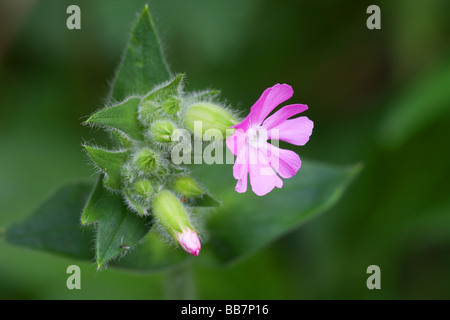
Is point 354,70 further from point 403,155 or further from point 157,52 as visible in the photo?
point 157,52

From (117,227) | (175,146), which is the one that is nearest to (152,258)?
(117,227)

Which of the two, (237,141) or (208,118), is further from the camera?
(208,118)

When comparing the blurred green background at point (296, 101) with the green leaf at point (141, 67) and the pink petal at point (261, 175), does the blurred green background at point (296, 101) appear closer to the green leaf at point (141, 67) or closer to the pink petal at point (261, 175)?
the green leaf at point (141, 67)

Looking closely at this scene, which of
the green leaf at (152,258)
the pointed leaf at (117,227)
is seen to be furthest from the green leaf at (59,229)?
the pointed leaf at (117,227)

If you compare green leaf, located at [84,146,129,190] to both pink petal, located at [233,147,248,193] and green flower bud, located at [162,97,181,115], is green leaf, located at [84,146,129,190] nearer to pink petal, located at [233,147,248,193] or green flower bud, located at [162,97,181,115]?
green flower bud, located at [162,97,181,115]

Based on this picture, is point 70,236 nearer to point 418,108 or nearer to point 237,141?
point 237,141

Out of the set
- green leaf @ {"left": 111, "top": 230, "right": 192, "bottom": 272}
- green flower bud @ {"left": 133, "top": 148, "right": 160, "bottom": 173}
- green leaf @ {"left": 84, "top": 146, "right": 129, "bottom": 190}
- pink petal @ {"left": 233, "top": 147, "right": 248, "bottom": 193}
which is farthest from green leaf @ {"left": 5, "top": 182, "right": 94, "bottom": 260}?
pink petal @ {"left": 233, "top": 147, "right": 248, "bottom": 193}
